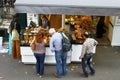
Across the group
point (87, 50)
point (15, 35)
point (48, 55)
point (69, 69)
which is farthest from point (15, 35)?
point (87, 50)

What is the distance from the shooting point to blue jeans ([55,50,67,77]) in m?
9.21

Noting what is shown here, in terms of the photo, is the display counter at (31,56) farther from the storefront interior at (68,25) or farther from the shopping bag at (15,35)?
the shopping bag at (15,35)

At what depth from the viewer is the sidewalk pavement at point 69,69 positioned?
955 centimetres

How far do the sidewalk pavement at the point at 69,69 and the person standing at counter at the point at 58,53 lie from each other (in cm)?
23

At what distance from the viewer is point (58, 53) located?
360 inches

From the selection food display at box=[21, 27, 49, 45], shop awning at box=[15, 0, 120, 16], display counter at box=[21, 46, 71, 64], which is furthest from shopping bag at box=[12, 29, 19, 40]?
shop awning at box=[15, 0, 120, 16]

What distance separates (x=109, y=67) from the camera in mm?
10359

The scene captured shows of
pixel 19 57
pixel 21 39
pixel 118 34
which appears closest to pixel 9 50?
pixel 19 57

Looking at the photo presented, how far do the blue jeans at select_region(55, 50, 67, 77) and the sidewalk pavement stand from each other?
197mm

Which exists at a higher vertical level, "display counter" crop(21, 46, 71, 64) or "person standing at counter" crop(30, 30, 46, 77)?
"person standing at counter" crop(30, 30, 46, 77)

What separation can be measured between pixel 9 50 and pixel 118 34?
467cm

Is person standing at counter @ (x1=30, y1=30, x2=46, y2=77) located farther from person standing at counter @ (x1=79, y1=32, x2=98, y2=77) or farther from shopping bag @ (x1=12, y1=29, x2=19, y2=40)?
shopping bag @ (x1=12, y1=29, x2=19, y2=40)

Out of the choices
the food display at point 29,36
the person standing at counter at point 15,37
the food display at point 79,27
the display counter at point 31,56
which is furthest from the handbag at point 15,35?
the food display at point 79,27

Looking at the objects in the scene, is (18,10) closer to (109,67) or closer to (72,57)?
(72,57)
